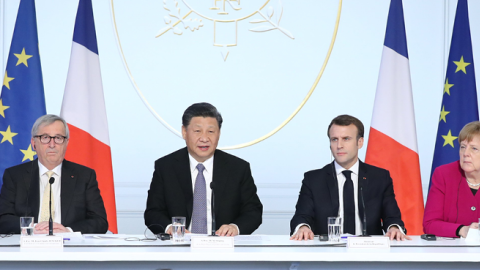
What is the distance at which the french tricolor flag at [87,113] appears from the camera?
385 cm

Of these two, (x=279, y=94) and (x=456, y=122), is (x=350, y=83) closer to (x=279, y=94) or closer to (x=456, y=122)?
(x=279, y=94)

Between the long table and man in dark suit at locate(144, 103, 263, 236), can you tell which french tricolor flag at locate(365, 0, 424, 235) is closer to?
man in dark suit at locate(144, 103, 263, 236)

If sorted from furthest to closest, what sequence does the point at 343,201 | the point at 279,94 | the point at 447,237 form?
the point at 279,94 < the point at 343,201 < the point at 447,237

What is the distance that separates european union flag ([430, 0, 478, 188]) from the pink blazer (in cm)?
95

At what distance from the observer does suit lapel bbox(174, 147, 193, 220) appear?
3008mm

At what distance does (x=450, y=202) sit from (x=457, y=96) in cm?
128

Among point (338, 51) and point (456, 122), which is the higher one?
point (338, 51)

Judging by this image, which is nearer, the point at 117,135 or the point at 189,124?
the point at 189,124

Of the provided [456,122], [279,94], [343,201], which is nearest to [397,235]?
[343,201]

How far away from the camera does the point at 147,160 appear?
→ 14.8ft

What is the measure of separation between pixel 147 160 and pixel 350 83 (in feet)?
6.15

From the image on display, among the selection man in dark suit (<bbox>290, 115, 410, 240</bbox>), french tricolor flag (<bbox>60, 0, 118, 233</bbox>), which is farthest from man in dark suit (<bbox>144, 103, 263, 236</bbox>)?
french tricolor flag (<bbox>60, 0, 118, 233</bbox>)

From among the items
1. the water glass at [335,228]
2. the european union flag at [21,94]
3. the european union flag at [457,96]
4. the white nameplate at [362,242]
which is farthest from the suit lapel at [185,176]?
the european union flag at [457,96]

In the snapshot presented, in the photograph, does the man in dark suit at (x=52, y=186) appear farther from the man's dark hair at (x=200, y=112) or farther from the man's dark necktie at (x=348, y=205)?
the man's dark necktie at (x=348, y=205)
